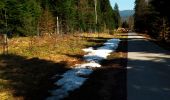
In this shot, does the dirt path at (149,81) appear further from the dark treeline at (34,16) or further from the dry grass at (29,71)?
the dark treeline at (34,16)

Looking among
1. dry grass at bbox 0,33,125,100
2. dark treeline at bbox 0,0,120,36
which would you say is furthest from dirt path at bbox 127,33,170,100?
dark treeline at bbox 0,0,120,36

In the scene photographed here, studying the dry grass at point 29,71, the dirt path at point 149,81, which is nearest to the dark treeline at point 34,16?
the dry grass at point 29,71

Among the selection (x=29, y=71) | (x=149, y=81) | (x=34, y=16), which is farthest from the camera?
(x=34, y=16)

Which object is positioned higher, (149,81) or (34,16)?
(34,16)

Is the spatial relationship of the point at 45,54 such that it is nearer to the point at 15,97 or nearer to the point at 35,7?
the point at 15,97

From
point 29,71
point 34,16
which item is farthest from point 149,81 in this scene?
point 34,16

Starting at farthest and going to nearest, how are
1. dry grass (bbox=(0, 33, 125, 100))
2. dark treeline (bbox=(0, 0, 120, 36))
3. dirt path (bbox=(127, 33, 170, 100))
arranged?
dark treeline (bbox=(0, 0, 120, 36)) < dry grass (bbox=(0, 33, 125, 100)) < dirt path (bbox=(127, 33, 170, 100))

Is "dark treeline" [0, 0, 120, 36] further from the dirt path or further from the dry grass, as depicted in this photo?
the dirt path

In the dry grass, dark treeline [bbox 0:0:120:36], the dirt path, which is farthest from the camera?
dark treeline [bbox 0:0:120:36]

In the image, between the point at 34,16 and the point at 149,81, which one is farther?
the point at 34,16

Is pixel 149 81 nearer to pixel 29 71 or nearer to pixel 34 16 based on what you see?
pixel 29 71

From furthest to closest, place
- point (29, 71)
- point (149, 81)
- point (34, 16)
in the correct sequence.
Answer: point (34, 16) → point (29, 71) → point (149, 81)

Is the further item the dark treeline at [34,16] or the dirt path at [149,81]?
the dark treeline at [34,16]

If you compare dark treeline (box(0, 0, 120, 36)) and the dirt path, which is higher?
dark treeline (box(0, 0, 120, 36))
